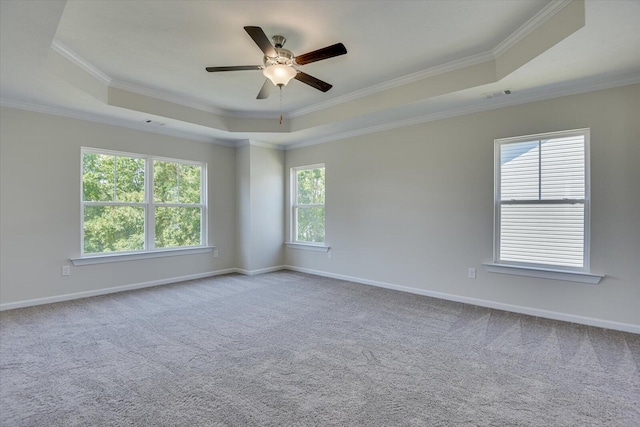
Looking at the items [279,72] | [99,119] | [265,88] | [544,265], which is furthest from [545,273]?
[99,119]

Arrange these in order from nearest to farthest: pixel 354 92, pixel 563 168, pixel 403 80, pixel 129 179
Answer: pixel 563 168 < pixel 403 80 < pixel 354 92 < pixel 129 179

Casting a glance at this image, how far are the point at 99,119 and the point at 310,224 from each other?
3.68 m

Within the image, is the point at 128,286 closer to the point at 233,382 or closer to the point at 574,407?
the point at 233,382

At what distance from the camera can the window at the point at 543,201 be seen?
339 cm

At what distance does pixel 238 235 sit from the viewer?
6.05 m

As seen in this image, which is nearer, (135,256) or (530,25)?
(530,25)

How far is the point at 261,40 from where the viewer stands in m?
2.47

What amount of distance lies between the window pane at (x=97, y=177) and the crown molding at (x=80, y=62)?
1.23 meters

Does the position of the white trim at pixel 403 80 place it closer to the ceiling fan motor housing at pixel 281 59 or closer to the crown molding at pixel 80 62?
the ceiling fan motor housing at pixel 281 59

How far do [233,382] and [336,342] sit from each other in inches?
40.6

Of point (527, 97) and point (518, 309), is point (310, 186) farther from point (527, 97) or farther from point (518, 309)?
point (518, 309)

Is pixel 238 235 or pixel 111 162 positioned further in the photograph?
pixel 238 235

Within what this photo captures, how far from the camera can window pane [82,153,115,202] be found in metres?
4.40

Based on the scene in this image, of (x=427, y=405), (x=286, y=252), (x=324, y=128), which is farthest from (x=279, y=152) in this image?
(x=427, y=405)
